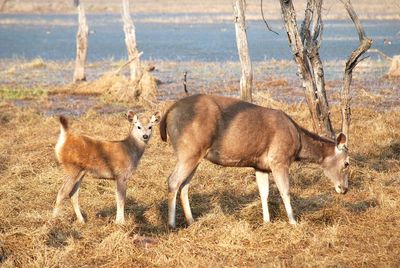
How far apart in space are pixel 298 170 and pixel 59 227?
4846 mm

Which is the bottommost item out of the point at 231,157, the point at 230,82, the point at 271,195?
the point at 230,82

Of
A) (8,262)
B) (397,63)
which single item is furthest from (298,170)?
(397,63)

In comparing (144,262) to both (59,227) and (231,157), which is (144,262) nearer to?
(59,227)

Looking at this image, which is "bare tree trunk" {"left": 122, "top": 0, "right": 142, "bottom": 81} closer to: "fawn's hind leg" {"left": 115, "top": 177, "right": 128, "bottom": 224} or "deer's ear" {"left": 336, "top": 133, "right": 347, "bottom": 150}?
"deer's ear" {"left": 336, "top": 133, "right": 347, "bottom": 150}

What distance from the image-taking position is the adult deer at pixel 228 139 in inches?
399

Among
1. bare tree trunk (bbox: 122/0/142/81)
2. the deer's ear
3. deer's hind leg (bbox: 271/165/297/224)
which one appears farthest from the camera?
bare tree trunk (bbox: 122/0/142/81)

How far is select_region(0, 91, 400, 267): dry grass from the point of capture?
8.77 metres

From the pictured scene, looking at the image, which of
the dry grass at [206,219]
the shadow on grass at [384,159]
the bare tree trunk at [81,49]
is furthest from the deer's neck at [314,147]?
the bare tree trunk at [81,49]

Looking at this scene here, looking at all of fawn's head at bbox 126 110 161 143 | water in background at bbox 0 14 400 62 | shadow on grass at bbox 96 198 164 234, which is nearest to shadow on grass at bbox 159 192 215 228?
shadow on grass at bbox 96 198 164 234

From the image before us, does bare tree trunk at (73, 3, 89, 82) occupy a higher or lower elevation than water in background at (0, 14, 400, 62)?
higher

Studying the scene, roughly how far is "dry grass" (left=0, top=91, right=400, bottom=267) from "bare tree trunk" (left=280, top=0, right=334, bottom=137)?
0.83 m

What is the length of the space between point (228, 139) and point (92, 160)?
1739 mm

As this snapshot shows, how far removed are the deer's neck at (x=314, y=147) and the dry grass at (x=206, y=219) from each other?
26.4 inches

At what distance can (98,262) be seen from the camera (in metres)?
8.73
